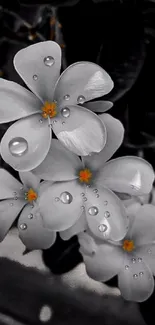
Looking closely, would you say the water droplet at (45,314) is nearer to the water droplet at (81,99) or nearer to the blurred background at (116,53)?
the blurred background at (116,53)

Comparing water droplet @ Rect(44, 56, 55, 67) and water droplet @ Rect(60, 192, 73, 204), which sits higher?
water droplet @ Rect(44, 56, 55, 67)

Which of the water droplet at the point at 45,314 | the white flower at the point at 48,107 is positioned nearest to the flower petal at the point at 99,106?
the white flower at the point at 48,107

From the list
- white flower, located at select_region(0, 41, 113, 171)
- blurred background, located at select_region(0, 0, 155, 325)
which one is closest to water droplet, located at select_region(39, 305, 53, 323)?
blurred background, located at select_region(0, 0, 155, 325)

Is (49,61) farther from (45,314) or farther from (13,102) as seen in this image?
(45,314)

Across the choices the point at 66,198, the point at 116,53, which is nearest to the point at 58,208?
the point at 66,198

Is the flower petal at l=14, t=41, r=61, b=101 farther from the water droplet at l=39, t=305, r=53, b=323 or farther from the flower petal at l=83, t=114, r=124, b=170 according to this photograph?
the water droplet at l=39, t=305, r=53, b=323
